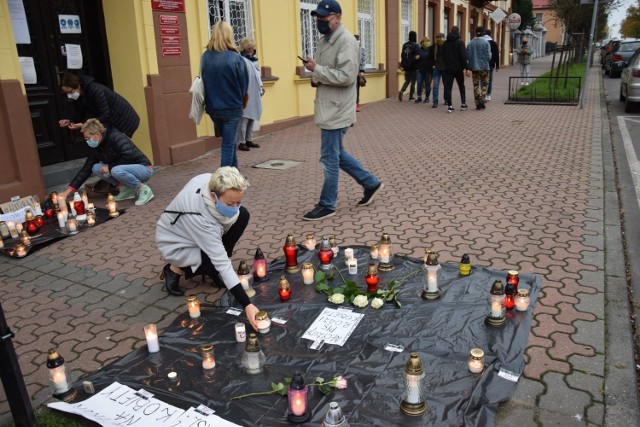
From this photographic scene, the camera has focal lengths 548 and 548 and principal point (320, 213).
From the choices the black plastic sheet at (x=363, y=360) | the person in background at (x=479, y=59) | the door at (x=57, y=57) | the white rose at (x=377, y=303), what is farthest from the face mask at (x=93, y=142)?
the person in background at (x=479, y=59)

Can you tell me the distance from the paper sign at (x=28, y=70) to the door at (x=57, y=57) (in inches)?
2.5

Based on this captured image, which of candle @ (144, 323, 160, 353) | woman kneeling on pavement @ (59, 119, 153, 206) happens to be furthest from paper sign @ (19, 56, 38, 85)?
candle @ (144, 323, 160, 353)

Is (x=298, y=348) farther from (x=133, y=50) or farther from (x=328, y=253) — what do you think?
(x=133, y=50)

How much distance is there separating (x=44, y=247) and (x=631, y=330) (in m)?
5.25

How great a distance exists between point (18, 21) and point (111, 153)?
8.04ft

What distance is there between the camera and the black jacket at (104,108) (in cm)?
670

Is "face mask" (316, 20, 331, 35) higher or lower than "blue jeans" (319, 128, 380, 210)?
higher

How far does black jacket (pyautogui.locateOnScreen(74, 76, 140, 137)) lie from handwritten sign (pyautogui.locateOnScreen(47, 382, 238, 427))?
15.1 ft

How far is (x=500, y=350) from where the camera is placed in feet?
10.7

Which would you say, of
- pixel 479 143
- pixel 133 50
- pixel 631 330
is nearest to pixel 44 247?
pixel 133 50

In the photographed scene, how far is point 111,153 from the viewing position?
6.60 metres

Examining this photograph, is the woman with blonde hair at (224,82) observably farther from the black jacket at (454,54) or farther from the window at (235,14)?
the black jacket at (454,54)

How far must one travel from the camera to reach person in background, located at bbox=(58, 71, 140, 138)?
665cm

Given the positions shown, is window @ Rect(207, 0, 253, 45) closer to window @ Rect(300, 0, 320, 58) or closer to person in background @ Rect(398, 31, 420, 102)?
window @ Rect(300, 0, 320, 58)
